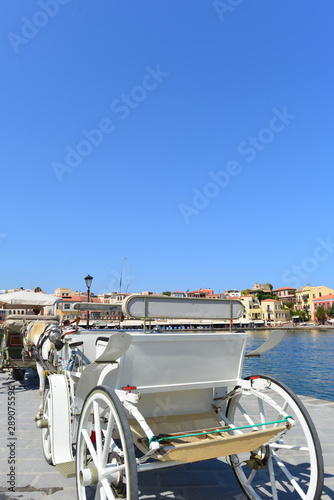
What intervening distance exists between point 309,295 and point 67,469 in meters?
134

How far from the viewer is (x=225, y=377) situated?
11.5 feet

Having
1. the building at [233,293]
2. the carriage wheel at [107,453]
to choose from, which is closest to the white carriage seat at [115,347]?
the carriage wheel at [107,453]

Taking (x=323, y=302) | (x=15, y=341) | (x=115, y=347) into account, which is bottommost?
(x=323, y=302)

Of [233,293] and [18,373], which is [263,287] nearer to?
[233,293]

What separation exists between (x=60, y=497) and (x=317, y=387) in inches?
598

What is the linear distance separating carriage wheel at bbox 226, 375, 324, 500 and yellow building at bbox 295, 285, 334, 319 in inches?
5004

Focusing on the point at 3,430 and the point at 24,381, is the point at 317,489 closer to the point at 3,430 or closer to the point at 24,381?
the point at 3,430

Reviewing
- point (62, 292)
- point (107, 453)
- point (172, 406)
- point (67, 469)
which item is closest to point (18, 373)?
point (67, 469)

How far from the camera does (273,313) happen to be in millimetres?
117625

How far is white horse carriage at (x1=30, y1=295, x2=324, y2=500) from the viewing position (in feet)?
8.63

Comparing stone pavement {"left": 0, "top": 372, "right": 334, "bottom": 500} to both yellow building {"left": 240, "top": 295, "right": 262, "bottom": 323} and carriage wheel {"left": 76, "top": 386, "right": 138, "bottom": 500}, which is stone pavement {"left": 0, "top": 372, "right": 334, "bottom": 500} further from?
yellow building {"left": 240, "top": 295, "right": 262, "bottom": 323}

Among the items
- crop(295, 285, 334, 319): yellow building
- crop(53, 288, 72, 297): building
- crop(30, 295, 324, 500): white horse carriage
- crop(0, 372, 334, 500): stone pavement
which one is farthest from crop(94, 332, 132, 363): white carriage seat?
crop(295, 285, 334, 319): yellow building

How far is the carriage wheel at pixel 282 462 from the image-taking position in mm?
2676

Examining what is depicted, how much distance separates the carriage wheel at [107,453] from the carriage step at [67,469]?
90 millimetres
